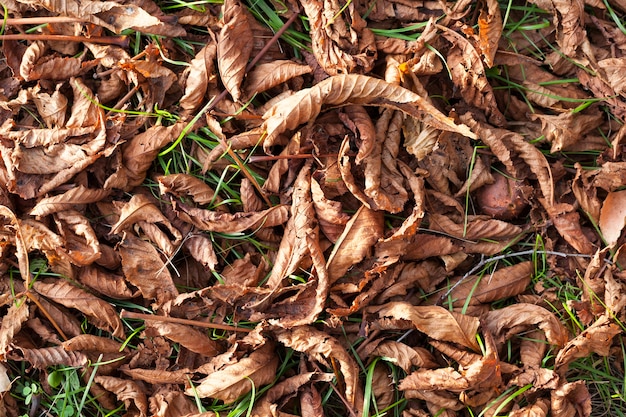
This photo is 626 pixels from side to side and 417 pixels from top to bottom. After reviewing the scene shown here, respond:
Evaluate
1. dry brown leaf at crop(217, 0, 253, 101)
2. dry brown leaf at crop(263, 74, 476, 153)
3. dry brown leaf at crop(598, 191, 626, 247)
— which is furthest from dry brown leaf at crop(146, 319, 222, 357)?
dry brown leaf at crop(598, 191, 626, 247)

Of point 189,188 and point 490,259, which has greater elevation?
point 189,188

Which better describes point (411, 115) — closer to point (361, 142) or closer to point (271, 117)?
point (361, 142)

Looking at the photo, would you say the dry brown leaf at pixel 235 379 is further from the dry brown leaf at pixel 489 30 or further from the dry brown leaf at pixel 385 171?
the dry brown leaf at pixel 489 30

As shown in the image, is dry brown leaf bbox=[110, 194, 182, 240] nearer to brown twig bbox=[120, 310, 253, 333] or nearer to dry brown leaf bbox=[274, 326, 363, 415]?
brown twig bbox=[120, 310, 253, 333]

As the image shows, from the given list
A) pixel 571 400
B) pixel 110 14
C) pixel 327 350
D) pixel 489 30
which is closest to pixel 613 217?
pixel 571 400

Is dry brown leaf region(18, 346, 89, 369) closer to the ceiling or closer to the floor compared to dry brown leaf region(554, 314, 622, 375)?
closer to the ceiling

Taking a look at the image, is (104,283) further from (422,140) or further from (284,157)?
(422,140)
